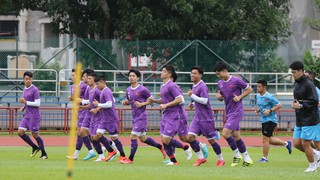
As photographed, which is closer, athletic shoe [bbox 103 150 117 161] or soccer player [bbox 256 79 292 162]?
athletic shoe [bbox 103 150 117 161]

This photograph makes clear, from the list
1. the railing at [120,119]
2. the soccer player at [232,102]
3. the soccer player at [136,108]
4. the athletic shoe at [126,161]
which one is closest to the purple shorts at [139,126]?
the soccer player at [136,108]

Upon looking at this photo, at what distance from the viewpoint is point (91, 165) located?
19.9 metres

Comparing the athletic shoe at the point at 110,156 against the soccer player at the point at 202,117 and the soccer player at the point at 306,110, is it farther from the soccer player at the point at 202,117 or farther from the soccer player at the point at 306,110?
the soccer player at the point at 306,110

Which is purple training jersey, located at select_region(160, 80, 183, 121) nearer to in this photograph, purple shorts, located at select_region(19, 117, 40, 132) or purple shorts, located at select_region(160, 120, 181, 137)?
purple shorts, located at select_region(160, 120, 181, 137)

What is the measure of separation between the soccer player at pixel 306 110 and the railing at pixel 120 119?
655 inches

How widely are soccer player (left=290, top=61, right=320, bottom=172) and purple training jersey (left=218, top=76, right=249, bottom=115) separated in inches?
79.6

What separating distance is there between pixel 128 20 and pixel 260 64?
5.88 metres

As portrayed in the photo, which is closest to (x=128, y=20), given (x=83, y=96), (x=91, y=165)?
(x=83, y=96)

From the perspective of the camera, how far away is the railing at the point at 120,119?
35.0 m

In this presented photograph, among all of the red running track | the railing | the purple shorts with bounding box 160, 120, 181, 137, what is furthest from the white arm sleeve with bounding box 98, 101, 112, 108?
the railing

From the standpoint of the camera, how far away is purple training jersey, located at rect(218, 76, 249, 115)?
66.4ft

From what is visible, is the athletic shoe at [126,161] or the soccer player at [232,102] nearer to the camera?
the soccer player at [232,102]

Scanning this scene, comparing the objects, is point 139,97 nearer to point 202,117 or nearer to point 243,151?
point 202,117

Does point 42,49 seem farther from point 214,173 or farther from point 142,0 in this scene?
point 214,173
